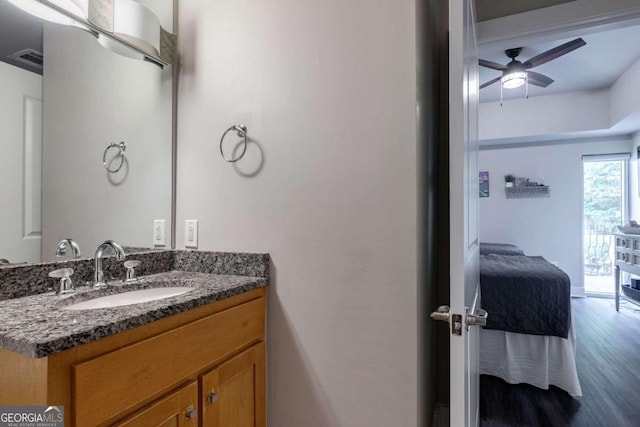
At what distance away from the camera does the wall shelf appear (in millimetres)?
5366

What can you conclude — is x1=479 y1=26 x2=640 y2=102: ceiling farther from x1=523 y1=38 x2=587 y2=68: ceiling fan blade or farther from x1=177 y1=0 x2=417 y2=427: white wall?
x1=177 y1=0 x2=417 y2=427: white wall

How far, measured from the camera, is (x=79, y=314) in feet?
2.88

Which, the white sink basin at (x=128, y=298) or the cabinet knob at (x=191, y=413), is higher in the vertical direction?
the white sink basin at (x=128, y=298)

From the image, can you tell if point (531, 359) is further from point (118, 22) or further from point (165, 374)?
point (118, 22)

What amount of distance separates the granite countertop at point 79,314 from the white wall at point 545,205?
5.27 metres

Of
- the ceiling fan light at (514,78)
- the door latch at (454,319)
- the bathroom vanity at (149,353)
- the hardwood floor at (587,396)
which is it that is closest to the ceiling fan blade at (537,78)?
the ceiling fan light at (514,78)

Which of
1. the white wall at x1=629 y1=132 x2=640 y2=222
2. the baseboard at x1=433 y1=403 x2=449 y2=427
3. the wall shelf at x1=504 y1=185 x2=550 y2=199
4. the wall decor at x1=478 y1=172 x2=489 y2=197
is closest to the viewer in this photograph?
the baseboard at x1=433 y1=403 x2=449 y2=427

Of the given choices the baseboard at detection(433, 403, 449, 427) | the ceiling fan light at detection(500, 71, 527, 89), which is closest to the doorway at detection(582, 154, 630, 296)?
the ceiling fan light at detection(500, 71, 527, 89)

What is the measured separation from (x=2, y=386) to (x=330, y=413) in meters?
1.01

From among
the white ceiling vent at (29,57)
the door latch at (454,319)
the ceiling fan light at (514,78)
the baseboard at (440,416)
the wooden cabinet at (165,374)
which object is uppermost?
the ceiling fan light at (514,78)

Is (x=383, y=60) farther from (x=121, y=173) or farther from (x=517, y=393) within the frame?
(x=517, y=393)

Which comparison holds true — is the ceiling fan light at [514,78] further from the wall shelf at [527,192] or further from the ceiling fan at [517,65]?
the wall shelf at [527,192]

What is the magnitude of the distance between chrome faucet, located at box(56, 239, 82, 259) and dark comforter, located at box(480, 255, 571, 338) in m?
2.51

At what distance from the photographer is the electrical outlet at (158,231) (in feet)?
5.33
